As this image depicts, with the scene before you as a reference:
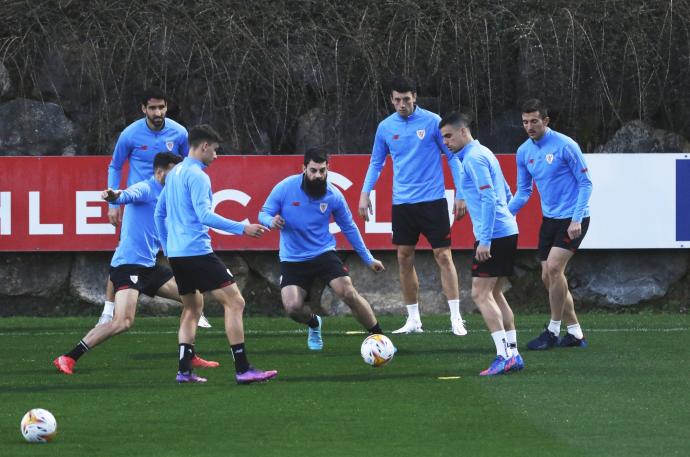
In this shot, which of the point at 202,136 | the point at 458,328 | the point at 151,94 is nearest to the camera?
the point at 202,136

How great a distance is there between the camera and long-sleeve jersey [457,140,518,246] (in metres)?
9.91

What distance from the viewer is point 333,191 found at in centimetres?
1138

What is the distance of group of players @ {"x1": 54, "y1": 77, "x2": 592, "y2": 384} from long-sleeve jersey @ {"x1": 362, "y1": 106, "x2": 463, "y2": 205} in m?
0.01

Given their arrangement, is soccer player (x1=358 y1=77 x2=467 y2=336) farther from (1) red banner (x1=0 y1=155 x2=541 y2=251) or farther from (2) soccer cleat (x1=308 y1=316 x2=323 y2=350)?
(1) red banner (x1=0 y1=155 x2=541 y2=251)

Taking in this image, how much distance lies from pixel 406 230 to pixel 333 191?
173cm

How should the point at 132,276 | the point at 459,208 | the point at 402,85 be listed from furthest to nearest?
the point at 402,85, the point at 459,208, the point at 132,276

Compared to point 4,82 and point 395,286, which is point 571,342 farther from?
point 4,82

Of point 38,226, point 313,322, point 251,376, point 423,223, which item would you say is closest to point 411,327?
point 423,223

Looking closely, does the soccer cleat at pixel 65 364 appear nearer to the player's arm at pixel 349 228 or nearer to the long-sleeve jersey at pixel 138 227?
the long-sleeve jersey at pixel 138 227

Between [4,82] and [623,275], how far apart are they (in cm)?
742

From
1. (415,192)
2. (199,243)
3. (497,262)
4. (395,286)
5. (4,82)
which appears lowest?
(395,286)

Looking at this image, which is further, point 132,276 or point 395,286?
point 395,286

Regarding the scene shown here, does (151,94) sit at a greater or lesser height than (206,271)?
greater

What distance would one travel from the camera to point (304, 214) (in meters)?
11.3
